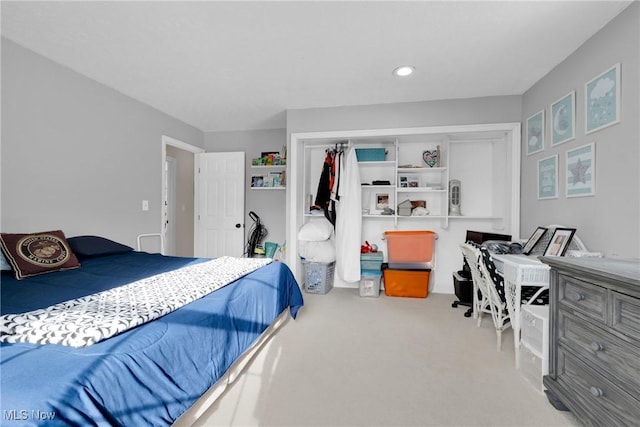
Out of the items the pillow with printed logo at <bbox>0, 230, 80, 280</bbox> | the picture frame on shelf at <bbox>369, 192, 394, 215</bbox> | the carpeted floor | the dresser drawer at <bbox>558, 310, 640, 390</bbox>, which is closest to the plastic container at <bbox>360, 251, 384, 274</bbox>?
the picture frame on shelf at <bbox>369, 192, 394, 215</bbox>

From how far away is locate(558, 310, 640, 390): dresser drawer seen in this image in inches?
45.9

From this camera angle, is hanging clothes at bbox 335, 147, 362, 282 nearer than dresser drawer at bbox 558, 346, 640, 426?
No

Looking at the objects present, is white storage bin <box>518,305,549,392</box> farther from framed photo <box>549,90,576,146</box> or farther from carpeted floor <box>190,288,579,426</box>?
framed photo <box>549,90,576,146</box>

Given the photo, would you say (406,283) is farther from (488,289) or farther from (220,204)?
(220,204)

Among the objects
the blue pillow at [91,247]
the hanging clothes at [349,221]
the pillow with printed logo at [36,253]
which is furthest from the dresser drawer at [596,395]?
the blue pillow at [91,247]

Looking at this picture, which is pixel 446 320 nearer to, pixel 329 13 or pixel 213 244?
pixel 329 13

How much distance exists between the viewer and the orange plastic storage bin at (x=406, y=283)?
11.9 ft

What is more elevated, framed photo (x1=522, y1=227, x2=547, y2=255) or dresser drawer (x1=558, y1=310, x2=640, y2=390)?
framed photo (x1=522, y1=227, x2=547, y2=255)

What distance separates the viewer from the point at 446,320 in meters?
2.91

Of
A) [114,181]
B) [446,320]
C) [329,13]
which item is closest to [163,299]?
[329,13]

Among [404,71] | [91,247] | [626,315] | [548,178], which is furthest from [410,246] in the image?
[91,247]

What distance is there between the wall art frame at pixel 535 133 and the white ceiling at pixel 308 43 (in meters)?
0.38

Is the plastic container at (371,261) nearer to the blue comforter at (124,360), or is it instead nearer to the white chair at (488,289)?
the white chair at (488,289)

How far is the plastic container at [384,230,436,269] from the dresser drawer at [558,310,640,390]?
206 cm
